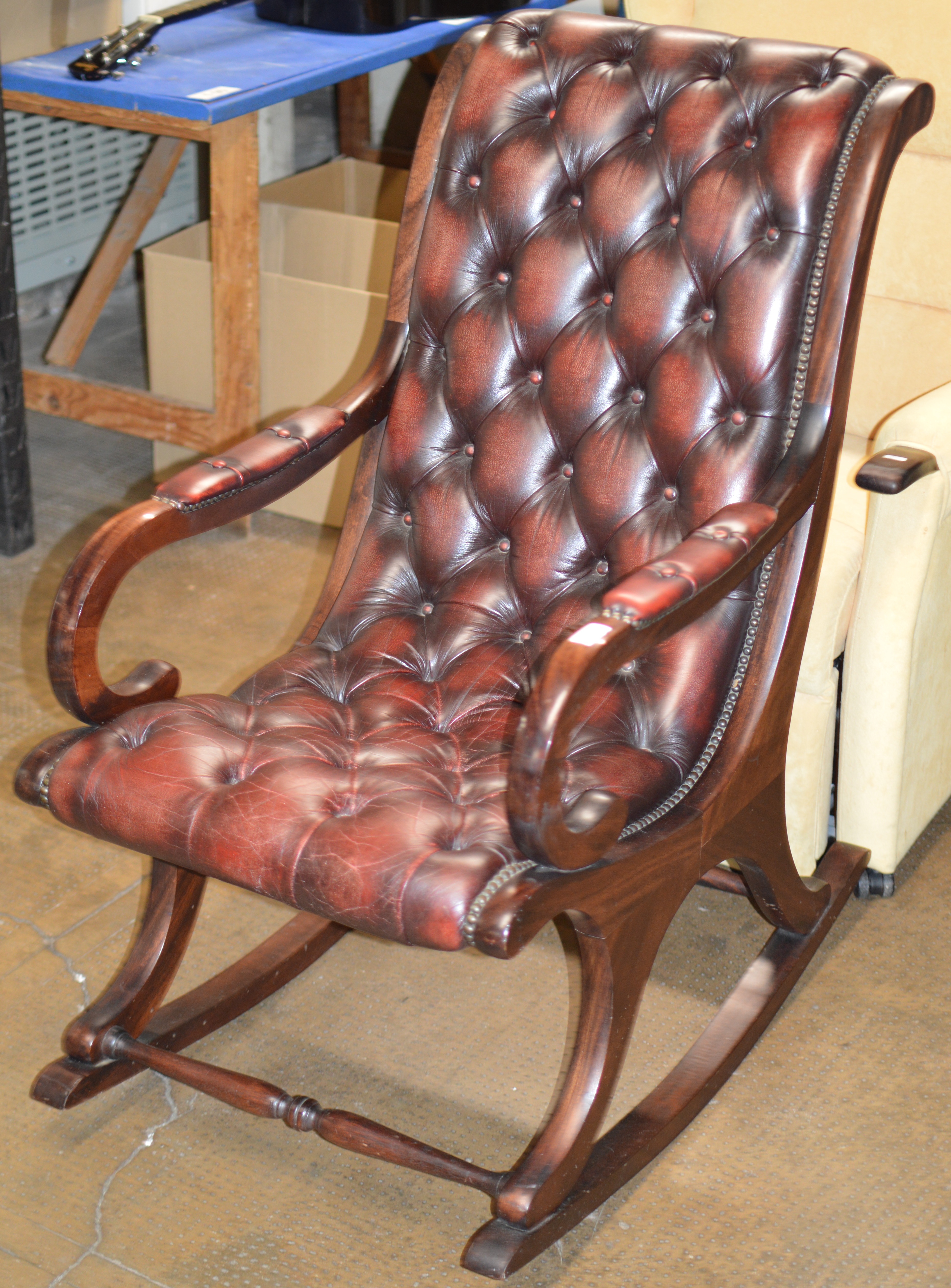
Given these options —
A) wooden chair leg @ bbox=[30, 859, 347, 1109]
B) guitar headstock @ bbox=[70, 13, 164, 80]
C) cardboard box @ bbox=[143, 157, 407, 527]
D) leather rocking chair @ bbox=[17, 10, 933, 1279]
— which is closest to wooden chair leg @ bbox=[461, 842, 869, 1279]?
leather rocking chair @ bbox=[17, 10, 933, 1279]

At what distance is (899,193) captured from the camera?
2.26m

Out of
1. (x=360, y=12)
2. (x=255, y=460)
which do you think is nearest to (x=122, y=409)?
(x=360, y=12)

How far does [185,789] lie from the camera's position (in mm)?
1409

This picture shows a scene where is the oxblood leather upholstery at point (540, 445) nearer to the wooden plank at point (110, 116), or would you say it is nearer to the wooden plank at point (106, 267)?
the wooden plank at point (110, 116)

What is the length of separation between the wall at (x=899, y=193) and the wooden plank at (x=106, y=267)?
125 centimetres

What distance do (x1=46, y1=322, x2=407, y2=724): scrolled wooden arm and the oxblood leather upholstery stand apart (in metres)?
0.05

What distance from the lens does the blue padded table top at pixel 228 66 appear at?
250 centimetres

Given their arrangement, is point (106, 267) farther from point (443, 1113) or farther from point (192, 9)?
point (443, 1113)

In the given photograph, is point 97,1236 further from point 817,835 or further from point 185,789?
point 817,835

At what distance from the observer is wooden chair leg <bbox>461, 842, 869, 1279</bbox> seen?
4.73 ft

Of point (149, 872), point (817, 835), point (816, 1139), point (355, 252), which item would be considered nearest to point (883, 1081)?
point (816, 1139)

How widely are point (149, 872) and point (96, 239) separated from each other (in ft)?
7.74

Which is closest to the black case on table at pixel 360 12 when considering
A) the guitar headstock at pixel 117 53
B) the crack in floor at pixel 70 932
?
the guitar headstock at pixel 117 53

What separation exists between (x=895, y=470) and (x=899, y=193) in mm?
757
